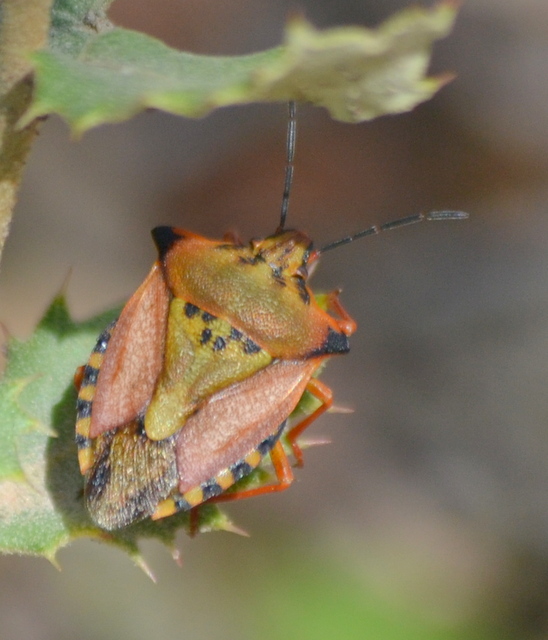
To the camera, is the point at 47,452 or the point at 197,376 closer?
the point at 47,452

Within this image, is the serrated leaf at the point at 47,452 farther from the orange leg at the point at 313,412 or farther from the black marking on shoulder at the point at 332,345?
the black marking on shoulder at the point at 332,345

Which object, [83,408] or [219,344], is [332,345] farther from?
[83,408]

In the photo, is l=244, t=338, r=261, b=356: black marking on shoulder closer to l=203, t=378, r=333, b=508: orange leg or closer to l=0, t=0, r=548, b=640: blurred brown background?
l=203, t=378, r=333, b=508: orange leg

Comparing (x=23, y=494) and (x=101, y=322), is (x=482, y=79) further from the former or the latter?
(x=23, y=494)

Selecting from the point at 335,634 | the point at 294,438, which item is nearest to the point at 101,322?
the point at 294,438

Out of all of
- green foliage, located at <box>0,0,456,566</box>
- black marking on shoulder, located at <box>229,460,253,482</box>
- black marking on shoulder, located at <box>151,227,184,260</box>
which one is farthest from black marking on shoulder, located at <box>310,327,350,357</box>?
green foliage, located at <box>0,0,456,566</box>

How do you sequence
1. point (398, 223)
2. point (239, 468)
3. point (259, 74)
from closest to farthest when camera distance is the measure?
point (259, 74) < point (239, 468) < point (398, 223)

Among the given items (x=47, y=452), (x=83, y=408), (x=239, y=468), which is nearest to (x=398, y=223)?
(x=239, y=468)
